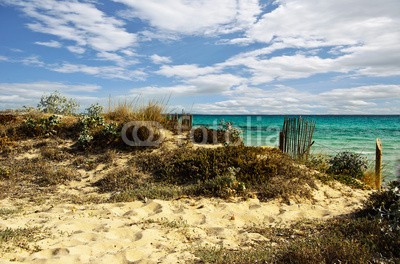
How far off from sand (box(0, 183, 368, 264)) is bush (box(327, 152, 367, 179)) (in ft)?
7.10

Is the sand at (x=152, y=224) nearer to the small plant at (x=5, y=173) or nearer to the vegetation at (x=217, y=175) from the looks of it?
the vegetation at (x=217, y=175)

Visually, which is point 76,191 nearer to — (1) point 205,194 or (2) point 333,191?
(1) point 205,194

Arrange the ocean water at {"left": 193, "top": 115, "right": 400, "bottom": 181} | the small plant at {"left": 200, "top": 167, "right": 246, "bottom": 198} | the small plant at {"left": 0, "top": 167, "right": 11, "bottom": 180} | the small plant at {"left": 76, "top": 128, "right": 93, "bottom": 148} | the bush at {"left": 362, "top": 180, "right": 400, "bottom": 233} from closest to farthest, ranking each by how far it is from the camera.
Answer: the bush at {"left": 362, "top": 180, "right": 400, "bottom": 233} < the small plant at {"left": 200, "top": 167, "right": 246, "bottom": 198} < the small plant at {"left": 0, "top": 167, "right": 11, "bottom": 180} < the small plant at {"left": 76, "top": 128, "right": 93, "bottom": 148} < the ocean water at {"left": 193, "top": 115, "right": 400, "bottom": 181}

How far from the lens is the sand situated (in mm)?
5145

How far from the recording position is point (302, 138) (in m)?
12.5

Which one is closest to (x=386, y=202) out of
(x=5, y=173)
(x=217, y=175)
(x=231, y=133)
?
(x=217, y=175)

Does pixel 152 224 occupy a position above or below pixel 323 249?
below

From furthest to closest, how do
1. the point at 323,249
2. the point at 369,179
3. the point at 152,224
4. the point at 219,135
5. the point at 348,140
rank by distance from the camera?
1. the point at 348,140
2. the point at 219,135
3. the point at 369,179
4. the point at 152,224
5. the point at 323,249

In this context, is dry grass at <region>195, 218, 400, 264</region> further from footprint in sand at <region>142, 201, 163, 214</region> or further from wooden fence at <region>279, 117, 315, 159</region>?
wooden fence at <region>279, 117, 315, 159</region>

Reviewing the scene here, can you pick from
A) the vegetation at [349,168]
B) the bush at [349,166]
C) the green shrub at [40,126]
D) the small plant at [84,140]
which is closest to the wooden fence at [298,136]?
the vegetation at [349,168]

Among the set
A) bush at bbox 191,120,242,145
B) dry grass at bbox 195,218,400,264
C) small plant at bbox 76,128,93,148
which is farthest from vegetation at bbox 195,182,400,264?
small plant at bbox 76,128,93,148

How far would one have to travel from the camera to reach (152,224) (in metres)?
6.59

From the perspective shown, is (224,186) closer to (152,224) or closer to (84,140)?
(152,224)

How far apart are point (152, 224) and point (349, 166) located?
25.2 feet
